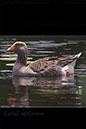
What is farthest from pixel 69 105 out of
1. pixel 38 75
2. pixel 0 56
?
pixel 0 56

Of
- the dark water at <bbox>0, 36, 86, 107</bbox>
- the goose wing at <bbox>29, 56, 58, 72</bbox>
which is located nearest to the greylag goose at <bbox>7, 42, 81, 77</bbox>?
the goose wing at <bbox>29, 56, 58, 72</bbox>

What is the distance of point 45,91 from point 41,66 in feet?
10.9

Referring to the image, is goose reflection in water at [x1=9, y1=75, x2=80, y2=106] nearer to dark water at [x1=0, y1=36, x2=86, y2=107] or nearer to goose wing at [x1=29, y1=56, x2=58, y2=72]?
dark water at [x1=0, y1=36, x2=86, y2=107]

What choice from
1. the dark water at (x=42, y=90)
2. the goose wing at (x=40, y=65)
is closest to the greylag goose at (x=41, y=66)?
the goose wing at (x=40, y=65)

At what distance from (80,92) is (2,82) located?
118 inches

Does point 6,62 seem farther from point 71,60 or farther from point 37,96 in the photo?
point 37,96

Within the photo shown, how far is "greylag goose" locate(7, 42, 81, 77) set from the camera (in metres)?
16.9

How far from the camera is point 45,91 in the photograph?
45.1 ft

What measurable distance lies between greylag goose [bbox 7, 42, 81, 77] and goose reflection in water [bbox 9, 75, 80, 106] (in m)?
0.39

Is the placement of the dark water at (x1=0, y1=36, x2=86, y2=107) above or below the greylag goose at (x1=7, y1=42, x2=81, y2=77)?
below

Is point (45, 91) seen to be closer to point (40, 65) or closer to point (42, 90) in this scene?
point (42, 90)

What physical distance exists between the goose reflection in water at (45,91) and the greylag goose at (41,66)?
0.39 m

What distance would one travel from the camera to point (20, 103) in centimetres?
1220

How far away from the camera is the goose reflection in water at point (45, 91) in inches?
485
